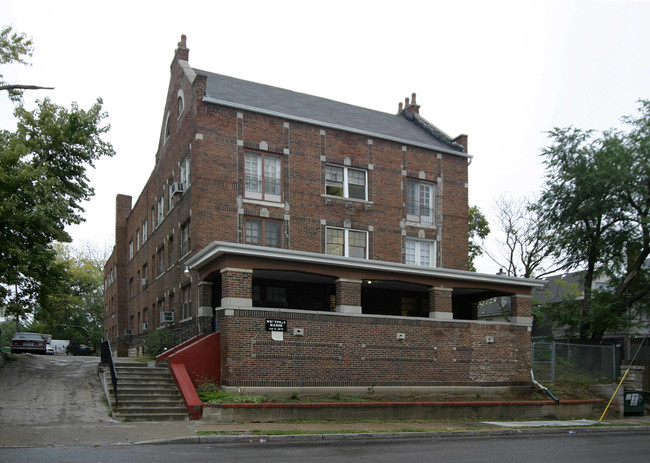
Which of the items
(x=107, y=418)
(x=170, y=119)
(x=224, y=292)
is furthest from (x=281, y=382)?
(x=170, y=119)

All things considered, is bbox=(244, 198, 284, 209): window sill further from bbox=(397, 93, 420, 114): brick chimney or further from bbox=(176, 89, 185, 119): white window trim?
bbox=(397, 93, 420, 114): brick chimney

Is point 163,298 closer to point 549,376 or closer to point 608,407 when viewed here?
point 549,376

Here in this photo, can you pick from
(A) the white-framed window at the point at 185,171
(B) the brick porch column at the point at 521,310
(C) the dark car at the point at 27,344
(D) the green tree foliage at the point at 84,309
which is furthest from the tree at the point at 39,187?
(D) the green tree foliage at the point at 84,309

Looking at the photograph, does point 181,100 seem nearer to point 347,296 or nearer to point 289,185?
point 289,185

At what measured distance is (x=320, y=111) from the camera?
29203 millimetres

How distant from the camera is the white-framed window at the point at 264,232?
81.5ft

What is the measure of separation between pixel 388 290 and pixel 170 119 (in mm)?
13345

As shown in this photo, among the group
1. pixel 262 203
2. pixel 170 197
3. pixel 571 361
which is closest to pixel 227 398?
pixel 262 203

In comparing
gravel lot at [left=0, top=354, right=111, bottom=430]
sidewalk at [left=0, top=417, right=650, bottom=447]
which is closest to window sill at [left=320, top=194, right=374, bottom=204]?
sidewalk at [left=0, top=417, right=650, bottom=447]

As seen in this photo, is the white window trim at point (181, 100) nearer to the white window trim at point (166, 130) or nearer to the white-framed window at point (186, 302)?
the white window trim at point (166, 130)

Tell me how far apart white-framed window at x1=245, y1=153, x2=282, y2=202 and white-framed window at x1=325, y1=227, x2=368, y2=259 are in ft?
9.29

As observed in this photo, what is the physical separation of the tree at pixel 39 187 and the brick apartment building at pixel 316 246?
401cm

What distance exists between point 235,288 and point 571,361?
16.2m

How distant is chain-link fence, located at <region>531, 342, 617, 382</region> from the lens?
85.1ft
